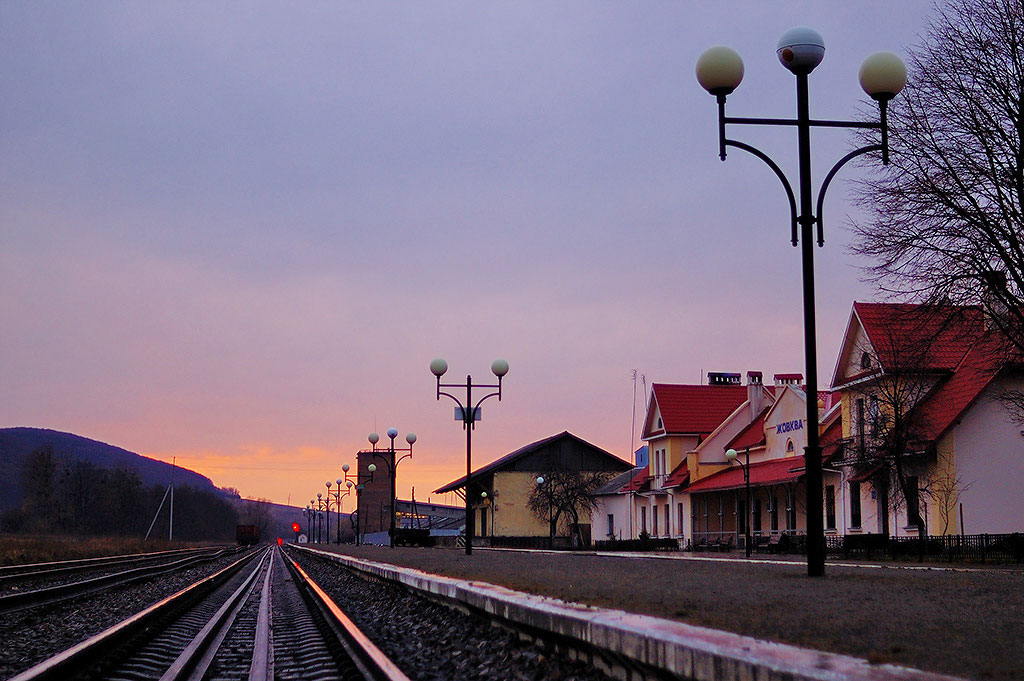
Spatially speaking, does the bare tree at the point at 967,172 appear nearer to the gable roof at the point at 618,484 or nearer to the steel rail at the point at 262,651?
the steel rail at the point at 262,651

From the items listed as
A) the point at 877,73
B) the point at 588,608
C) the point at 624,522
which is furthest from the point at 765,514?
the point at 588,608

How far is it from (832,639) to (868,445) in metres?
36.0

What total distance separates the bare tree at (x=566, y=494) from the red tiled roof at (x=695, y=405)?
17.3 meters

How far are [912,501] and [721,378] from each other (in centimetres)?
Answer: 3421

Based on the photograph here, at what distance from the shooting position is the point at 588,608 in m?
8.28

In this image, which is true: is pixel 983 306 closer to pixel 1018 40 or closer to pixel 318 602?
pixel 1018 40

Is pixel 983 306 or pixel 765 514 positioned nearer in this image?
pixel 983 306

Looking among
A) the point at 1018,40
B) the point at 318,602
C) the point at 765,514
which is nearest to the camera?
the point at 318,602

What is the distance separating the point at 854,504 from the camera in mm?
43750

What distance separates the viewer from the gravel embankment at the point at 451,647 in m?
8.19

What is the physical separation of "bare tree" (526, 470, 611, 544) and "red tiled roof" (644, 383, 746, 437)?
56.8ft

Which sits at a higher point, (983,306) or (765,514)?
Answer: (983,306)

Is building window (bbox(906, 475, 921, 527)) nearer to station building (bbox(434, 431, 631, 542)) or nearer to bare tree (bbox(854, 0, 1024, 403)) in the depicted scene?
bare tree (bbox(854, 0, 1024, 403))

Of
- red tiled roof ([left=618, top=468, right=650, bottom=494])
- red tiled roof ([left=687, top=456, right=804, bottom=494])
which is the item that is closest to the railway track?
red tiled roof ([left=687, top=456, right=804, bottom=494])
